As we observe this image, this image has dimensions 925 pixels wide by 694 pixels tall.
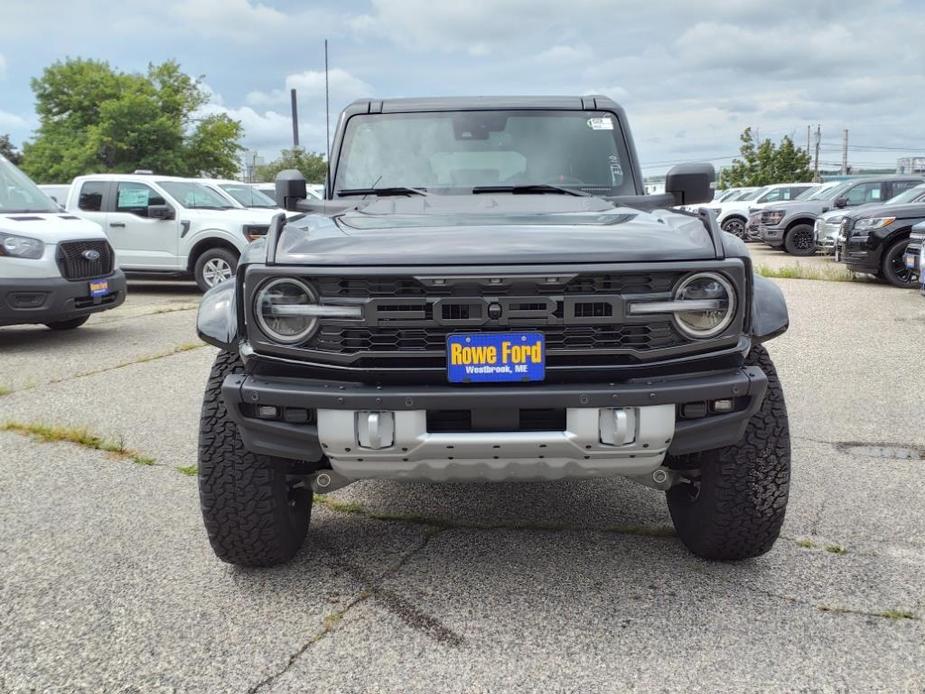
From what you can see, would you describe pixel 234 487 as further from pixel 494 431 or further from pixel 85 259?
pixel 85 259

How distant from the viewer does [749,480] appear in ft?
9.05

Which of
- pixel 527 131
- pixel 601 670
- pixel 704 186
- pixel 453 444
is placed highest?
pixel 527 131

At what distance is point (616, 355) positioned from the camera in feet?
8.14

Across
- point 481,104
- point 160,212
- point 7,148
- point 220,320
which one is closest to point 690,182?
point 481,104

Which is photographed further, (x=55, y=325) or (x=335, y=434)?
(x=55, y=325)

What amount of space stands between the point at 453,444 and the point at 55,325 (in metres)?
7.48

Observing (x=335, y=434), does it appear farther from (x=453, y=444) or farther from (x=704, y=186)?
(x=704, y=186)

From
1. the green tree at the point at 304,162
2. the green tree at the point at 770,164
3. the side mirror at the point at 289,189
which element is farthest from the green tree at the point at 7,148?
the side mirror at the point at 289,189

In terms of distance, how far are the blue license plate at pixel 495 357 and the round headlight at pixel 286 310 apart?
1.45ft

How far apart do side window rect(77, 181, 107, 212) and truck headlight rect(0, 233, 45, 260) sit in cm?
479

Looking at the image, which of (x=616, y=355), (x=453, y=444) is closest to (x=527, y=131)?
(x=616, y=355)

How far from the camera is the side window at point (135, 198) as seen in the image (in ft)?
38.6

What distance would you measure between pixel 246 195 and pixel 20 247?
632cm

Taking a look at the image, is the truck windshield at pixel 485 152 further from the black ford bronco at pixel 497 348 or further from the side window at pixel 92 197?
the side window at pixel 92 197
